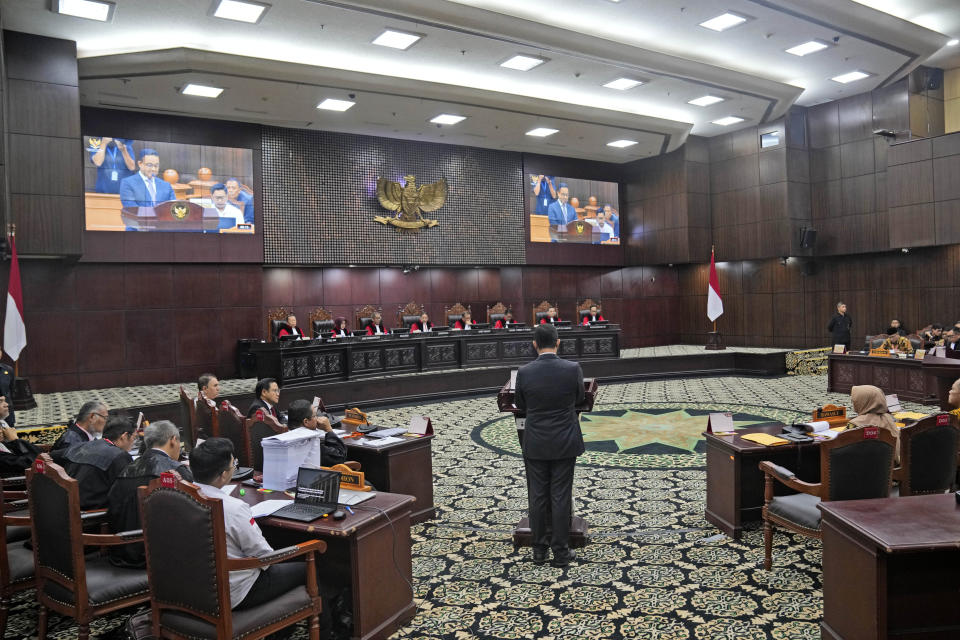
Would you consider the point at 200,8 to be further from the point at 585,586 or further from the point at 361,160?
the point at 585,586

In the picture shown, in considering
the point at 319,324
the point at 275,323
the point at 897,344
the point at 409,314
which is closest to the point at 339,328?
the point at 319,324

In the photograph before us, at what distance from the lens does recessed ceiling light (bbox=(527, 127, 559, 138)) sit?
43.0ft

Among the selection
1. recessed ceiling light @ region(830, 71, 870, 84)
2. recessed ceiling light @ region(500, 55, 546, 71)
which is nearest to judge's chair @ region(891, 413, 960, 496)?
recessed ceiling light @ region(500, 55, 546, 71)

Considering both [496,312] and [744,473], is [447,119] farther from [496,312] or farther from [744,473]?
[744,473]

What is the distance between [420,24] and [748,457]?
7201 millimetres

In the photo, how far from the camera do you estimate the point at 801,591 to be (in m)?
3.41

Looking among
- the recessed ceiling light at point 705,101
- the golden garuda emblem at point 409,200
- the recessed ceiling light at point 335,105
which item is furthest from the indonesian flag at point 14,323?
the recessed ceiling light at point 705,101

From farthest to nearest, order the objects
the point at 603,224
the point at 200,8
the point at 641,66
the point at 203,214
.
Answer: the point at 603,224, the point at 203,214, the point at 641,66, the point at 200,8

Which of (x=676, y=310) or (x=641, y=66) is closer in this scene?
(x=641, y=66)

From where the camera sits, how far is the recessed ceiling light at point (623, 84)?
37.4 ft

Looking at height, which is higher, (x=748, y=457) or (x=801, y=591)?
(x=748, y=457)

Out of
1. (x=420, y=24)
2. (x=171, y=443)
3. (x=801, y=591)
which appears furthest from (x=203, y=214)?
(x=801, y=591)

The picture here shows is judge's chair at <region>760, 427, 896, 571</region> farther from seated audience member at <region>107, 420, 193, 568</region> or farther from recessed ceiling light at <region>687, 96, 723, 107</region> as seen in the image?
recessed ceiling light at <region>687, 96, 723, 107</region>

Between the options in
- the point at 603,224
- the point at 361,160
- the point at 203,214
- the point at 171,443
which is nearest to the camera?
the point at 171,443
